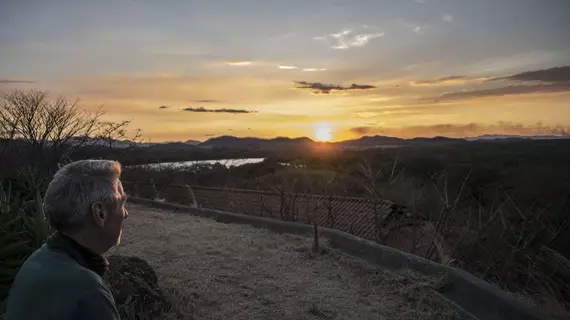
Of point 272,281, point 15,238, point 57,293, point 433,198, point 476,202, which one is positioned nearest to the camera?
point 57,293

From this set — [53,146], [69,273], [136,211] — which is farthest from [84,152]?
[69,273]

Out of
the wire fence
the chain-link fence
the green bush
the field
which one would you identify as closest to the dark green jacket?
the green bush

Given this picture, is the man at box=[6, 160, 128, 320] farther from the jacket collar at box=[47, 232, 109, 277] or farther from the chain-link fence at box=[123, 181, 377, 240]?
the chain-link fence at box=[123, 181, 377, 240]

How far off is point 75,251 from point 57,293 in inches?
8.1

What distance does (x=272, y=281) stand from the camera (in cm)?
502

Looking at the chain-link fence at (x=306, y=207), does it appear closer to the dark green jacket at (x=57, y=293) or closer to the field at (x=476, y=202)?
the field at (x=476, y=202)

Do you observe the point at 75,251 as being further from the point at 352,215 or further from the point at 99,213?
the point at 352,215

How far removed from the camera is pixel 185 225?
8164mm

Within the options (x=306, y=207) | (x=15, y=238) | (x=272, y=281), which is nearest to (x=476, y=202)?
(x=306, y=207)

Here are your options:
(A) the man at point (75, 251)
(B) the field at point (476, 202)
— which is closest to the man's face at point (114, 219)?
(A) the man at point (75, 251)

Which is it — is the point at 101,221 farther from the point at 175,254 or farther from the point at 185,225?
the point at 185,225

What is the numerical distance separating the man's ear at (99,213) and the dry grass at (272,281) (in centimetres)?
239

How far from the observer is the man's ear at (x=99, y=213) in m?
1.70

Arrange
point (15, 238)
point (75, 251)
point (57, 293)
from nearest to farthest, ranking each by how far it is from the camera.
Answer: point (57, 293)
point (75, 251)
point (15, 238)
